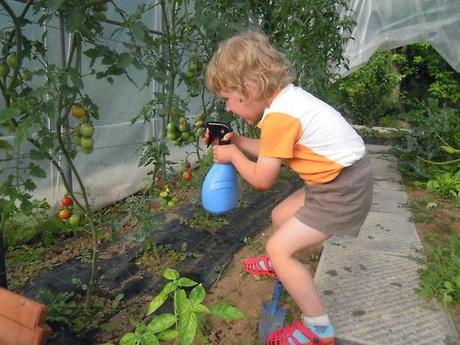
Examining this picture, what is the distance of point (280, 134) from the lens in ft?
4.49

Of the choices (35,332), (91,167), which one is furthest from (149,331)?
(91,167)

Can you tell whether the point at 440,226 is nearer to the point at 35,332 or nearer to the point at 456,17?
the point at 35,332

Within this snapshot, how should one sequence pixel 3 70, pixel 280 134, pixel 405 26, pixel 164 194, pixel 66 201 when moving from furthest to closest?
pixel 405 26, pixel 164 194, pixel 66 201, pixel 280 134, pixel 3 70

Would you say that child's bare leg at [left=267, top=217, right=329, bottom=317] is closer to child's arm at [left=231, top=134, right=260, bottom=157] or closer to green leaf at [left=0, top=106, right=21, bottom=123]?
child's arm at [left=231, top=134, right=260, bottom=157]

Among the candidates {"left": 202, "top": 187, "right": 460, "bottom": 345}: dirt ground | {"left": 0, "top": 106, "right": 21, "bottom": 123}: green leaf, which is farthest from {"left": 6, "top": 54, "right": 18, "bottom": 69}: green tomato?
{"left": 202, "top": 187, "right": 460, "bottom": 345}: dirt ground

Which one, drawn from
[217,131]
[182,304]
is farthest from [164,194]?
[182,304]

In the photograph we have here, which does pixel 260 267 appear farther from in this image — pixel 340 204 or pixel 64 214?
pixel 64 214

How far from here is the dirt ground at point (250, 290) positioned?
1601mm

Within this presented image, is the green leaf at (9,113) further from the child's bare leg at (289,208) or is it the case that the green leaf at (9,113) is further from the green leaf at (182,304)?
the child's bare leg at (289,208)

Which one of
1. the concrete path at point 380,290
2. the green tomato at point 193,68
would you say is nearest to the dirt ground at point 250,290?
the concrete path at point 380,290

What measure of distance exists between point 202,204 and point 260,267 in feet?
1.40

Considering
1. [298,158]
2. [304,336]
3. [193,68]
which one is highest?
[193,68]

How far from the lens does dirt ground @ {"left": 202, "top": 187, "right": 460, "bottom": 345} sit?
5.25 ft

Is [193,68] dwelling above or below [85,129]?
above
